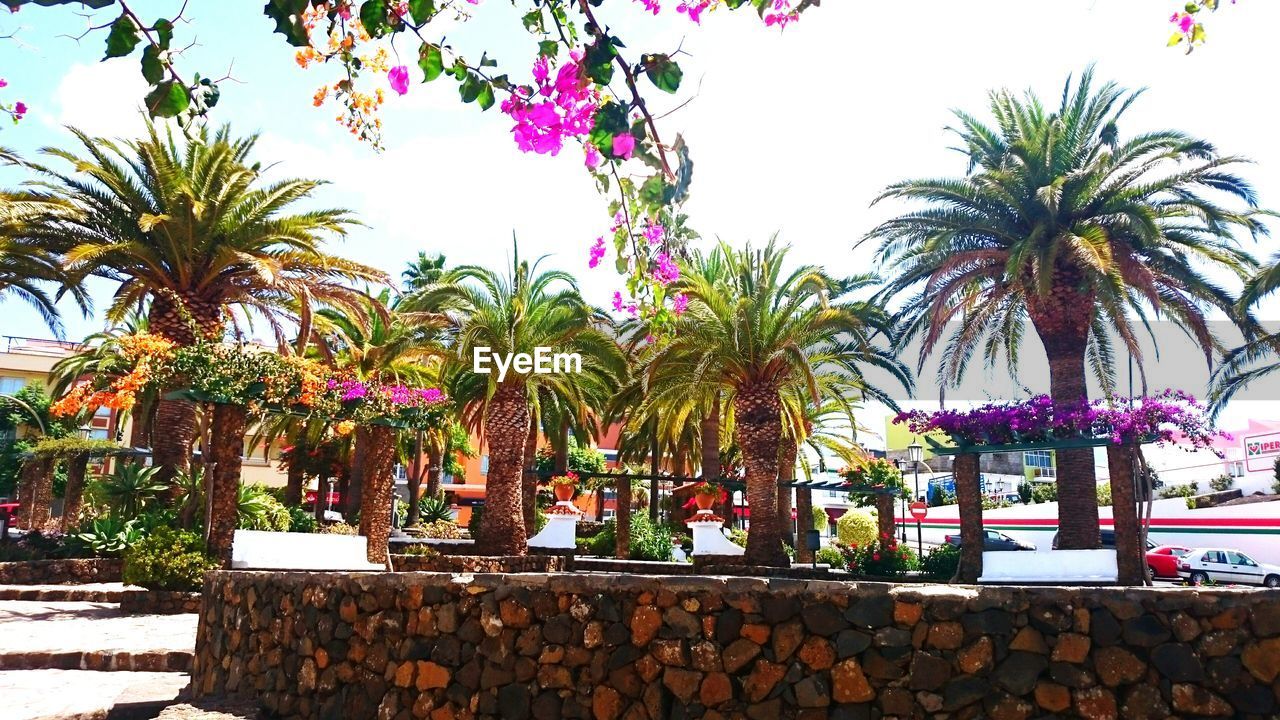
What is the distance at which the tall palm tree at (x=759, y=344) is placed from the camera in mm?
17375

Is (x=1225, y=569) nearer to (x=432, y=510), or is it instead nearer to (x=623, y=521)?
(x=623, y=521)

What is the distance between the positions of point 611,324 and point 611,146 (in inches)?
740

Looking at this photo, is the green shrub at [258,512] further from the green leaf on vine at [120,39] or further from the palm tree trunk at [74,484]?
the green leaf on vine at [120,39]

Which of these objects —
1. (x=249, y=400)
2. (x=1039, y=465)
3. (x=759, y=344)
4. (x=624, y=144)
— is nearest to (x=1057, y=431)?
(x=759, y=344)

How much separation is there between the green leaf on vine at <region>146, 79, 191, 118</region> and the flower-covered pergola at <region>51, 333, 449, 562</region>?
11872mm

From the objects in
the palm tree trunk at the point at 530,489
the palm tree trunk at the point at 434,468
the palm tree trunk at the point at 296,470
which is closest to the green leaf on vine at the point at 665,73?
the palm tree trunk at the point at 530,489

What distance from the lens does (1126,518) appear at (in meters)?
14.7

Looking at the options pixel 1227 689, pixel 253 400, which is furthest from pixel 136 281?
pixel 1227 689

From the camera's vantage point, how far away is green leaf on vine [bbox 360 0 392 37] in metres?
2.43

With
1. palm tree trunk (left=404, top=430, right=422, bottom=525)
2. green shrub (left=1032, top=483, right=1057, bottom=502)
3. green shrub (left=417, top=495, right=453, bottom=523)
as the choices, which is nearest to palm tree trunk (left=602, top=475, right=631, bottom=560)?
palm tree trunk (left=404, top=430, right=422, bottom=525)

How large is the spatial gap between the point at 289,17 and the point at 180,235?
52.9ft

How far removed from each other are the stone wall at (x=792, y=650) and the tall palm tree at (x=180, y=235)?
12.0 meters

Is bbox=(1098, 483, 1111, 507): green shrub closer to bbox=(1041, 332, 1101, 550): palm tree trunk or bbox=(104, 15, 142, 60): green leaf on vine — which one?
bbox=(1041, 332, 1101, 550): palm tree trunk

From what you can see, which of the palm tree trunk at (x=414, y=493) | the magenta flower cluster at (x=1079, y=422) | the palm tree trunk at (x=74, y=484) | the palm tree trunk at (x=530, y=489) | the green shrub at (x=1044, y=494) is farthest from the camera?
the green shrub at (x=1044, y=494)
